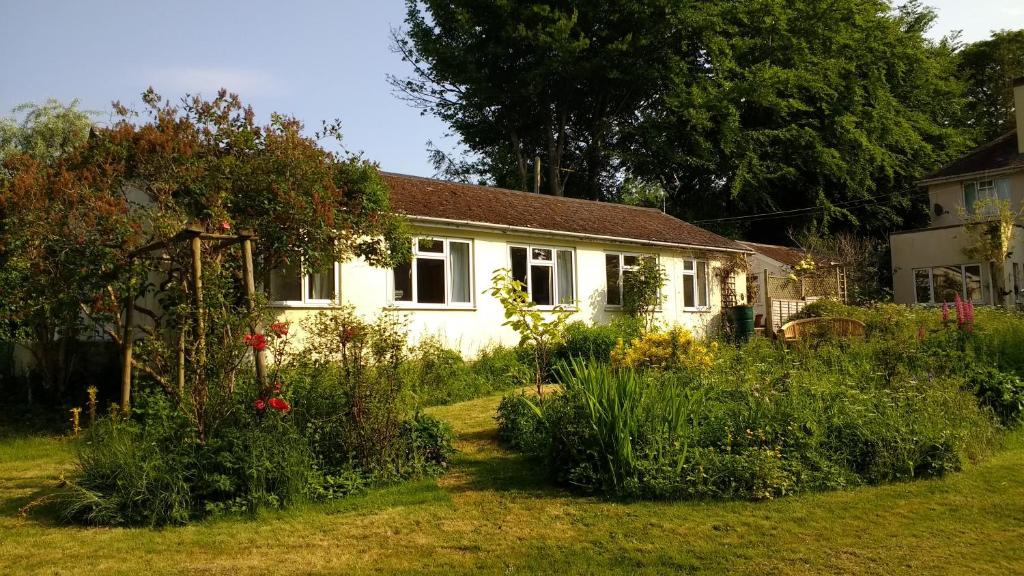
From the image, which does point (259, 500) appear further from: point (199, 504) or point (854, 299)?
point (854, 299)

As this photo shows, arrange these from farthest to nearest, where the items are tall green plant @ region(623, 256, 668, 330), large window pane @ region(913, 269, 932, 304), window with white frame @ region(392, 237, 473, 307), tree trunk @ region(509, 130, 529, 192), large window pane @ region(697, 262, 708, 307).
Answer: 1. tree trunk @ region(509, 130, 529, 192)
2. large window pane @ region(913, 269, 932, 304)
3. large window pane @ region(697, 262, 708, 307)
4. tall green plant @ region(623, 256, 668, 330)
5. window with white frame @ region(392, 237, 473, 307)

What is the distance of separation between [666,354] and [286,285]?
281 inches

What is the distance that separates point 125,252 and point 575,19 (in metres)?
24.4

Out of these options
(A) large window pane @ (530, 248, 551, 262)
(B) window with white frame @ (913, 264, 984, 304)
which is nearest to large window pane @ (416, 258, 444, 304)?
(A) large window pane @ (530, 248, 551, 262)

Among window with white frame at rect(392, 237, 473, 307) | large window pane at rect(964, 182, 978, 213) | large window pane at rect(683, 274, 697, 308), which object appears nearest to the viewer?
window with white frame at rect(392, 237, 473, 307)

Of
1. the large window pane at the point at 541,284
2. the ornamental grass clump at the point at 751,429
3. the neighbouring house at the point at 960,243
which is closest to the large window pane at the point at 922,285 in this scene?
the neighbouring house at the point at 960,243

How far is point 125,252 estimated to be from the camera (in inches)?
366

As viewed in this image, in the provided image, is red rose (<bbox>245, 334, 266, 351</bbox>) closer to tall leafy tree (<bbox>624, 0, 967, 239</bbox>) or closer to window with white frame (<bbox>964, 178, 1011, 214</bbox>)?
tall leafy tree (<bbox>624, 0, 967, 239</bbox>)

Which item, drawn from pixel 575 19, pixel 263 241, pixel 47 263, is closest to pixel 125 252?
pixel 47 263

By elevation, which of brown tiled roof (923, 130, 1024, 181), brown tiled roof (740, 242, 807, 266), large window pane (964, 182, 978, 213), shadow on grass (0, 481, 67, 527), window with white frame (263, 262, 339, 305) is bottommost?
shadow on grass (0, 481, 67, 527)

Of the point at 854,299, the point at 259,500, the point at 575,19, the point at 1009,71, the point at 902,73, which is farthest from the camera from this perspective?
the point at 1009,71

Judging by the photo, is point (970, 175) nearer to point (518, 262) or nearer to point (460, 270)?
point (518, 262)

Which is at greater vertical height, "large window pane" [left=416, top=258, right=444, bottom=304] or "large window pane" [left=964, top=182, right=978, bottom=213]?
"large window pane" [left=964, top=182, right=978, bottom=213]

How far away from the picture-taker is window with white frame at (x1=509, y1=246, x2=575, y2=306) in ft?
58.1
